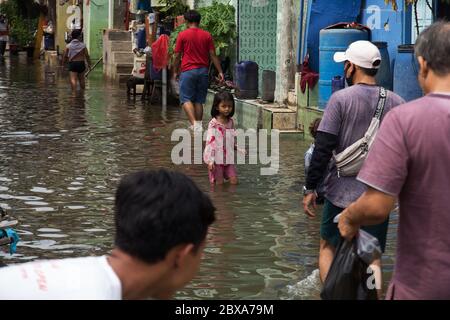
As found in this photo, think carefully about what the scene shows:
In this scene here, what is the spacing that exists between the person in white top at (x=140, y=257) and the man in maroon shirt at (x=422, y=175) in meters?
1.18

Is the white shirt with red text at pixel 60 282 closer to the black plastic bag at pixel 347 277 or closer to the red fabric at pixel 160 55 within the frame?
the black plastic bag at pixel 347 277

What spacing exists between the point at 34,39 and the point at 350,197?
42.3 meters

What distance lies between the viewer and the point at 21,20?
48.3m

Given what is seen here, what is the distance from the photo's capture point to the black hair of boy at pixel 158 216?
9.52 feet

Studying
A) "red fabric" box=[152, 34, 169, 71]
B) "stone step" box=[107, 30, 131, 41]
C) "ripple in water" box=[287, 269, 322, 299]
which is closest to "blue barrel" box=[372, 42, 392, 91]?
"ripple in water" box=[287, 269, 322, 299]

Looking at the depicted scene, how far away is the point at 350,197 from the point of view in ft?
20.8

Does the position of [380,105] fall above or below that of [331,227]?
above

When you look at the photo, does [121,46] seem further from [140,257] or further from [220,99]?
[140,257]

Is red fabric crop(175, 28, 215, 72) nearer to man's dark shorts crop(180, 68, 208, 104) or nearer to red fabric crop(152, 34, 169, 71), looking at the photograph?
man's dark shorts crop(180, 68, 208, 104)

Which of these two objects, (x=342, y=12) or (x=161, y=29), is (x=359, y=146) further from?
(x=161, y=29)

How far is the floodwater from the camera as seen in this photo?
24.8ft

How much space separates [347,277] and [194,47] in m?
11.1

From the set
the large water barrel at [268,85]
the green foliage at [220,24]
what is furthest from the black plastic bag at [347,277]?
the green foliage at [220,24]

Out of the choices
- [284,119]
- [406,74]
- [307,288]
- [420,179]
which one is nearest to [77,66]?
[284,119]
